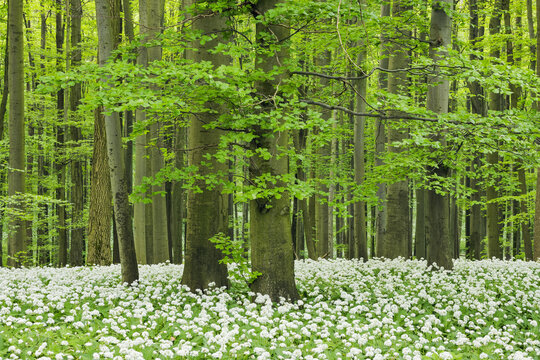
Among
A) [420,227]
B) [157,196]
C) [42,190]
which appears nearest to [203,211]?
[157,196]

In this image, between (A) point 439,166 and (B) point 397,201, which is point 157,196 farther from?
(A) point 439,166

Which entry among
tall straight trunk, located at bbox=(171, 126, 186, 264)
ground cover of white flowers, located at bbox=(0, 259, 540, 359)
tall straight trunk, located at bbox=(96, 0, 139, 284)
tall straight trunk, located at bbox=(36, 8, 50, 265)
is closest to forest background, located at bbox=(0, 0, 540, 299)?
tall straight trunk, located at bbox=(96, 0, 139, 284)

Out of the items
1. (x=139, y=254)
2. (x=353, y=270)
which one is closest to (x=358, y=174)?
(x=353, y=270)

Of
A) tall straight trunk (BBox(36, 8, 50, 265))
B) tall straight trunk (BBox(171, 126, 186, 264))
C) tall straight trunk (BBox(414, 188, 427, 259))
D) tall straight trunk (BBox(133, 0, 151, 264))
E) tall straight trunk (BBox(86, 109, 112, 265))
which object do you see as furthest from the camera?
tall straight trunk (BBox(36, 8, 50, 265))

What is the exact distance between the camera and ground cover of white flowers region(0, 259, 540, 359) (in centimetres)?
461

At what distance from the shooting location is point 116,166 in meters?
7.56

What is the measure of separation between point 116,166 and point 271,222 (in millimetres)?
3082

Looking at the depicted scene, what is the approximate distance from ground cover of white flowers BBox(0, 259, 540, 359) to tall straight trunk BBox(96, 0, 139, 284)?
543 mm

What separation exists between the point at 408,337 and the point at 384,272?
4.09 m

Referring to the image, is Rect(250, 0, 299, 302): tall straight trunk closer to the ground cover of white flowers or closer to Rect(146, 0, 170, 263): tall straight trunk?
the ground cover of white flowers

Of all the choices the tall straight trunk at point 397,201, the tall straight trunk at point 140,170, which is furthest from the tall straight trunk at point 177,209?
the tall straight trunk at point 397,201

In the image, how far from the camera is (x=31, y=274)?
8.70m

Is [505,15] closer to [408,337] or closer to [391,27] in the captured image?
[391,27]

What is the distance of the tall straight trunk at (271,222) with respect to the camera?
6.68 metres
